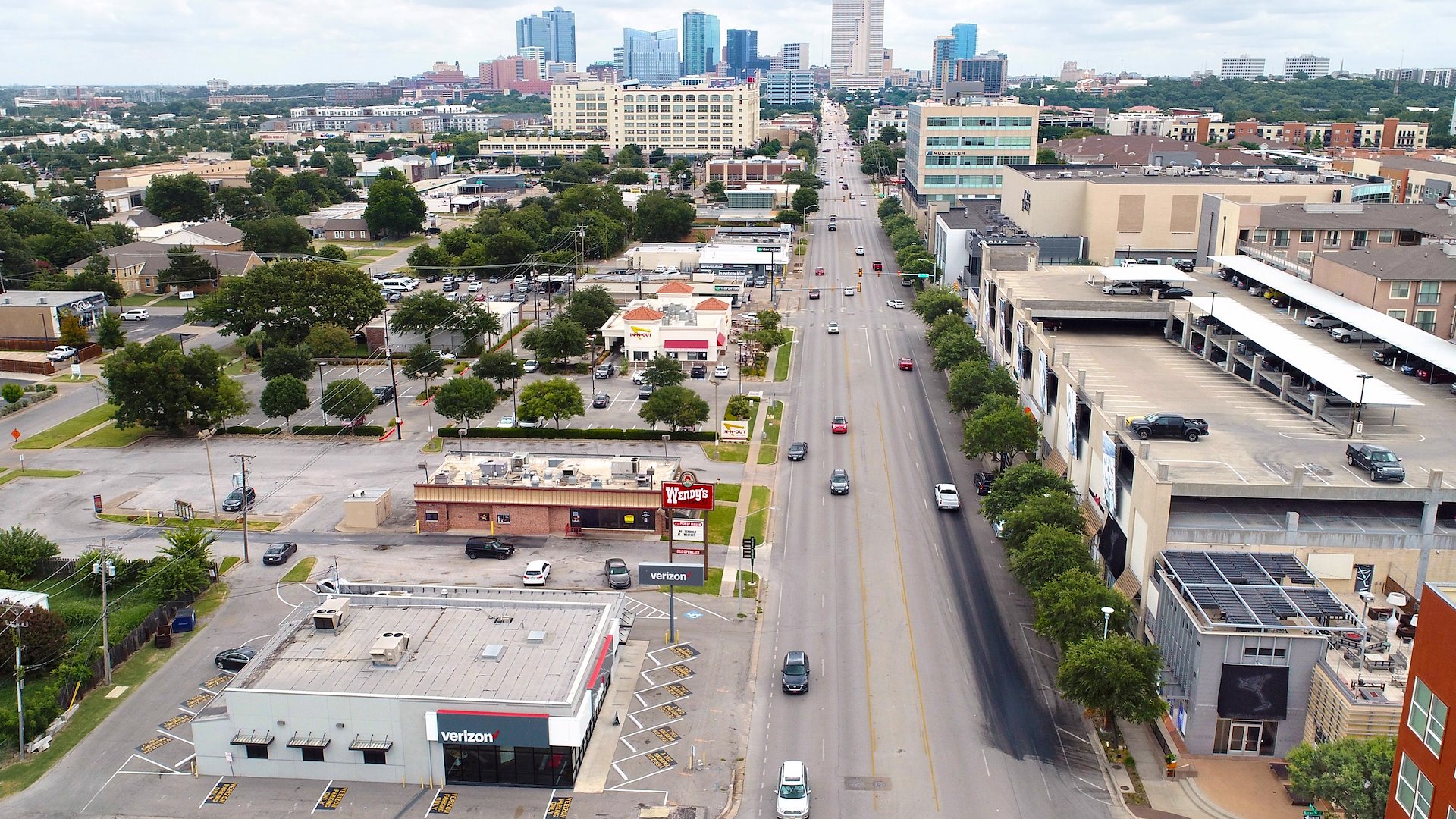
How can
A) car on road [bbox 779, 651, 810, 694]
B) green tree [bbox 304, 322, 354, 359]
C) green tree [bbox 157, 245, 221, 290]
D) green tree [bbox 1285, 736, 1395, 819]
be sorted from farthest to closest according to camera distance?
green tree [bbox 157, 245, 221, 290] < green tree [bbox 304, 322, 354, 359] < car on road [bbox 779, 651, 810, 694] < green tree [bbox 1285, 736, 1395, 819]

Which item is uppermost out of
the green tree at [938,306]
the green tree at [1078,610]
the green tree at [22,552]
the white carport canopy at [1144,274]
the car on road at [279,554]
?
the white carport canopy at [1144,274]

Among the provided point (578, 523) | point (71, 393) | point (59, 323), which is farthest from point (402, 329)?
point (578, 523)

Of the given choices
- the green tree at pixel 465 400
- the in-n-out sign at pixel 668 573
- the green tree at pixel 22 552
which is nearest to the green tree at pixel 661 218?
the green tree at pixel 465 400

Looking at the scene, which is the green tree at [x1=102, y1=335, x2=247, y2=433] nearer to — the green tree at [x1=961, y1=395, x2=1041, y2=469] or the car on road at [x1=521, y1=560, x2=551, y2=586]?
the car on road at [x1=521, y1=560, x2=551, y2=586]

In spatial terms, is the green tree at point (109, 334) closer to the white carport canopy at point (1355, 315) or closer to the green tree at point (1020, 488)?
the green tree at point (1020, 488)

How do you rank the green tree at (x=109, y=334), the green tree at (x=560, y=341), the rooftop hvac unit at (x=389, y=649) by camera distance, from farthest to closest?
1. the green tree at (x=109, y=334)
2. the green tree at (x=560, y=341)
3. the rooftop hvac unit at (x=389, y=649)

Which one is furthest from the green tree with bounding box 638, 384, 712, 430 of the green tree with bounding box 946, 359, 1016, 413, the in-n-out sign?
the in-n-out sign

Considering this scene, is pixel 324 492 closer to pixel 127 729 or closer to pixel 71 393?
pixel 127 729

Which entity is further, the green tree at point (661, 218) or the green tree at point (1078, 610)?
the green tree at point (661, 218)
